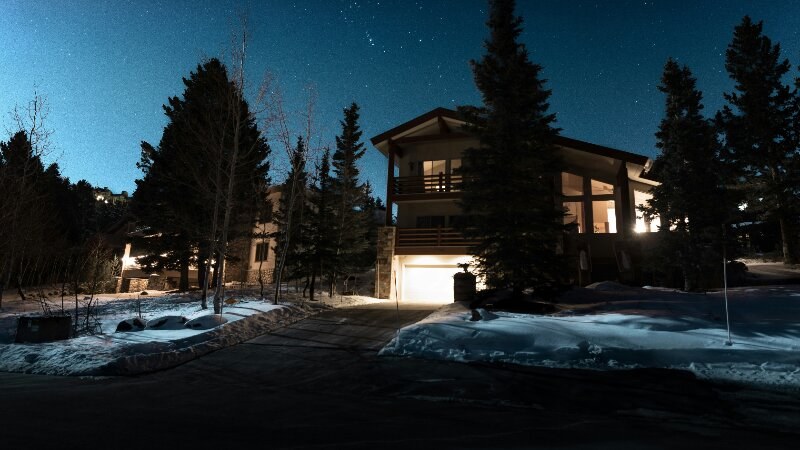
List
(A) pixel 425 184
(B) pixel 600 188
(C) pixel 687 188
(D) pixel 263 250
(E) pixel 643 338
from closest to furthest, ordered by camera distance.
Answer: (E) pixel 643 338
(C) pixel 687 188
(A) pixel 425 184
(B) pixel 600 188
(D) pixel 263 250

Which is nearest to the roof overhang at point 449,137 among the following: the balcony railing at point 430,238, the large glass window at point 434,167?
the large glass window at point 434,167

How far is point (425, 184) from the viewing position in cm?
2408

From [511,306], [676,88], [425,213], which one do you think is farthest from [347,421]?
[676,88]

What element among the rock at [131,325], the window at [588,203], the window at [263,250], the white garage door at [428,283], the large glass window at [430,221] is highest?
the window at [588,203]

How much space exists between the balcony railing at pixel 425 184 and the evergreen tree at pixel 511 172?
292 inches

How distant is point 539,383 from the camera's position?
22.7ft

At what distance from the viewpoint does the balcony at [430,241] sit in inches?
864

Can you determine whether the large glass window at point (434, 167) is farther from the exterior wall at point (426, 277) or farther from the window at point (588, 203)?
the window at point (588, 203)

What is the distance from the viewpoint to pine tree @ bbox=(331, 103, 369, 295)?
965 inches

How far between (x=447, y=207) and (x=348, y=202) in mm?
7424

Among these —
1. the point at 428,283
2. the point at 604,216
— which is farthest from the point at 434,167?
the point at 604,216

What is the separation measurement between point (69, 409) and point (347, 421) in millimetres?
3918

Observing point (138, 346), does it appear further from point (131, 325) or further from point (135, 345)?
point (131, 325)

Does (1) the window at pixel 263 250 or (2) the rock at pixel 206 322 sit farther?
(1) the window at pixel 263 250
